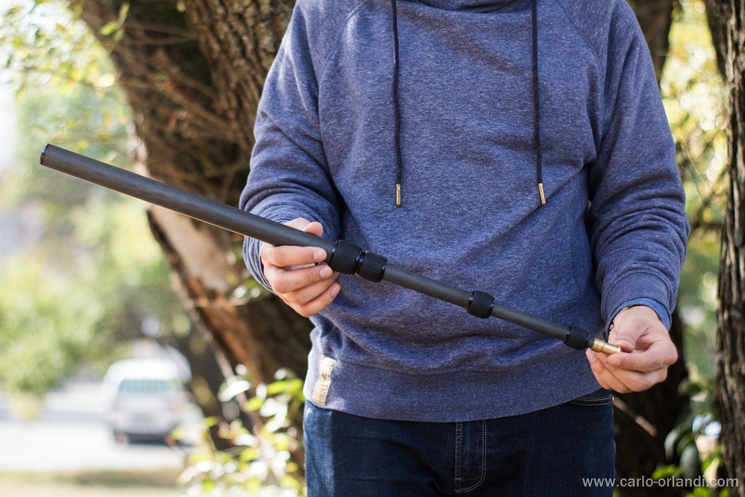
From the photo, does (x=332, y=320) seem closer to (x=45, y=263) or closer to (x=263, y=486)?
(x=263, y=486)

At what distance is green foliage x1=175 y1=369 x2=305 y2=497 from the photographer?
2805mm

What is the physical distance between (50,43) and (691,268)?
13.8 meters

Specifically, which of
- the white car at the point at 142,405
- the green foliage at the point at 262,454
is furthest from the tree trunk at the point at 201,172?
the white car at the point at 142,405

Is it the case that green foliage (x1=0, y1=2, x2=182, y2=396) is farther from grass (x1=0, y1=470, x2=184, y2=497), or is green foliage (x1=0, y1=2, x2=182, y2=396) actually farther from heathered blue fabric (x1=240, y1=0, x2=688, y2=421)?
heathered blue fabric (x1=240, y1=0, x2=688, y2=421)

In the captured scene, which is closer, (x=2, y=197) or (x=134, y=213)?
(x=134, y=213)

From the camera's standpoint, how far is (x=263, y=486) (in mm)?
3330

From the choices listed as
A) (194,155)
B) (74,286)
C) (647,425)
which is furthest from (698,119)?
(74,286)

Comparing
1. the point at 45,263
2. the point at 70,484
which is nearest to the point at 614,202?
the point at 70,484

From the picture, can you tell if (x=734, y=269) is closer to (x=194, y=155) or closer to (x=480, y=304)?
(x=480, y=304)

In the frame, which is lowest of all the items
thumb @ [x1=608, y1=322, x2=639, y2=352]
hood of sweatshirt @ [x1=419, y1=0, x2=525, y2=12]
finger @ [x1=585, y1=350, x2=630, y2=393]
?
finger @ [x1=585, y1=350, x2=630, y2=393]

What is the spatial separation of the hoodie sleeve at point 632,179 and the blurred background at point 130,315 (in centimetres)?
119

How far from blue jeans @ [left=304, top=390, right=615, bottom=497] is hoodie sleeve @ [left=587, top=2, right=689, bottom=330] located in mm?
254

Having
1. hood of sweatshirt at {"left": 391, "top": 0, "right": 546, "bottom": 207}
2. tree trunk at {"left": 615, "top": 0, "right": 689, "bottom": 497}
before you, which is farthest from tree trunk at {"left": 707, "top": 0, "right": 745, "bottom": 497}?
hood of sweatshirt at {"left": 391, "top": 0, "right": 546, "bottom": 207}

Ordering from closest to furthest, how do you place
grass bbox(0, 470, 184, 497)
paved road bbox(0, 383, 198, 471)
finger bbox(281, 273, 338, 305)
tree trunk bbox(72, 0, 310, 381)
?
finger bbox(281, 273, 338, 305) → tree trunk bbox(72, 0, 310, 381) → grass bbox(0, 470, 184, 497) → paved road bbox(0, 383, 198, 471)
